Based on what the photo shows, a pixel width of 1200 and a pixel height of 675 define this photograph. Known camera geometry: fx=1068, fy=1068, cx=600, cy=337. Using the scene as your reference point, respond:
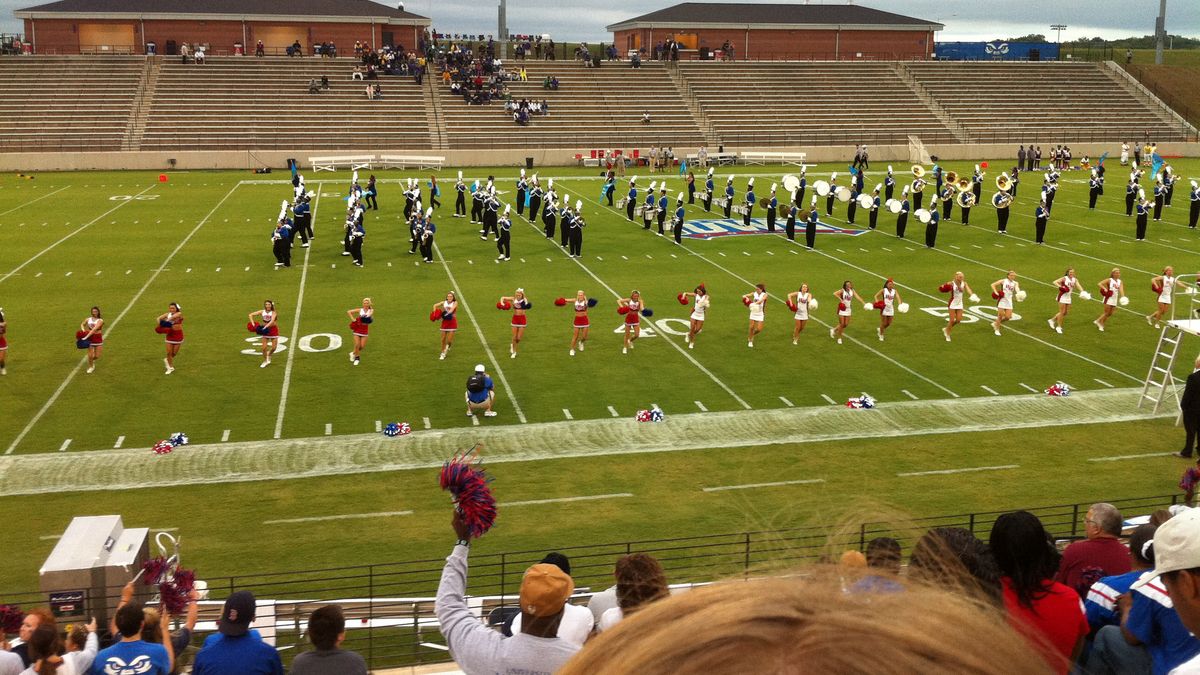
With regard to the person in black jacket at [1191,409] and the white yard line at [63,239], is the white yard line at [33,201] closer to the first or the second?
the white yard line at [63,239]

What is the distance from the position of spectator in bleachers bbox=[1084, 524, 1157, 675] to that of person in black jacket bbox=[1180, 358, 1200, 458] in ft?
23.8

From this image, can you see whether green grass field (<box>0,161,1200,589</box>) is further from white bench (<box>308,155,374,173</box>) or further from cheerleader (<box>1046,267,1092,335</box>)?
white bench (<box>308,155,374,173</box>)

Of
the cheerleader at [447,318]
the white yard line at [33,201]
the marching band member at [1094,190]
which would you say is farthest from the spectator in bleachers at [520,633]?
the marching band member at [1094,190]

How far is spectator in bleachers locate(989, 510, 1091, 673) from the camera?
3.71 metres

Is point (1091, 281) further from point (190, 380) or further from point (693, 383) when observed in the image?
point (190, 380)

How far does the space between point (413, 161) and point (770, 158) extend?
1598cm

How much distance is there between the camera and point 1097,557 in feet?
18.7

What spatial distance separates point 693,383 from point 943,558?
14.2 meters

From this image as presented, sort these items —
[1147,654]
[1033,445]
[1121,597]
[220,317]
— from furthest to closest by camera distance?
[220,317]
[1033,445]
[1121,597]
[1147,654]

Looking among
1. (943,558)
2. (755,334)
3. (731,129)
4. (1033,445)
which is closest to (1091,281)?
(755,334)

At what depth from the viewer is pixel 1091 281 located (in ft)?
75.3

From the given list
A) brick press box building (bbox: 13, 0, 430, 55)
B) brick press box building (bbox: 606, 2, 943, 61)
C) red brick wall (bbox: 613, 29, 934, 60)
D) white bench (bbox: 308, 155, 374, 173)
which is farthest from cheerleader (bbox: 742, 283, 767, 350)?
red brick wall (bbox: 613, 29, 934, 60)

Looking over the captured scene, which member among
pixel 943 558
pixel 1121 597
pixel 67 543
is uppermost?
pixel 943 558

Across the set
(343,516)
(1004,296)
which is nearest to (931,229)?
(1004,296)
